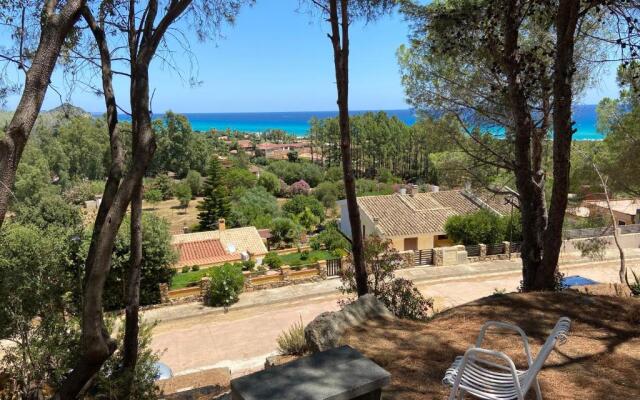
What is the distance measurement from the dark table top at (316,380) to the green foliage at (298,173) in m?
49.7

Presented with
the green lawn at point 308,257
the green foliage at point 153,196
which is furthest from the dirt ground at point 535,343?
the green foliage at point 153,196

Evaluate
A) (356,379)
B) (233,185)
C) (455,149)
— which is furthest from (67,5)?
(233,185)

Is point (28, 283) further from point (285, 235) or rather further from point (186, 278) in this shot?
point (285, 235)

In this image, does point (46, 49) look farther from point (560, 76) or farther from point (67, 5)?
point (560, 76)

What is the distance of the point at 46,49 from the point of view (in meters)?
3.13

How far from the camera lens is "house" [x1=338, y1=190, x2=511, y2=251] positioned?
21531 millimetres

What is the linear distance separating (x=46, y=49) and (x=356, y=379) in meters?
2.93

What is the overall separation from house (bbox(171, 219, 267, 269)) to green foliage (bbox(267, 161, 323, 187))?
2793cm

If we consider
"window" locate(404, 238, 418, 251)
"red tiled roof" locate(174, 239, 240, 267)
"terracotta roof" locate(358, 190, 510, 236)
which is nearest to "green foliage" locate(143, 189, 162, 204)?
"red tiled roof" locate(174, 239, 240, 267)

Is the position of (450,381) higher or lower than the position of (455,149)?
lower

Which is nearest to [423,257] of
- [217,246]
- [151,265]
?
[151,265]

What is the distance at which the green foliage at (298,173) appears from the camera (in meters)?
53.0

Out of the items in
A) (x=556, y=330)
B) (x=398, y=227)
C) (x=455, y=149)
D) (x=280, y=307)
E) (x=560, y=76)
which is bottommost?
(x=280, y=307)

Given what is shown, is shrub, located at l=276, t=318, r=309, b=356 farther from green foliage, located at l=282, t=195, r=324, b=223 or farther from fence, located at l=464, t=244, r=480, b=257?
green foliage, located at l=282, t=195, r=324, b=223
